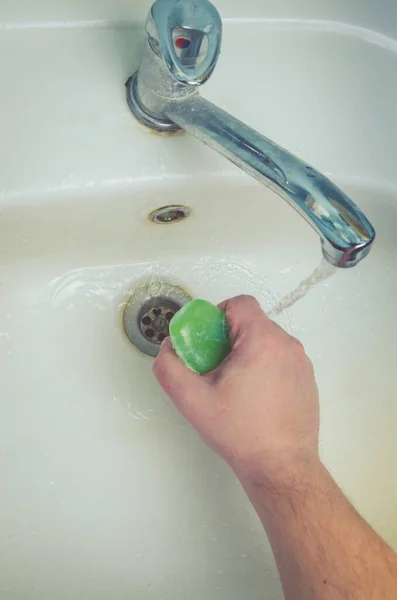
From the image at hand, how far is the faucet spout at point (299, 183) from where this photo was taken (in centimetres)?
35

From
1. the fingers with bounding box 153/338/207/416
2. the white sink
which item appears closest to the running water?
the white sink

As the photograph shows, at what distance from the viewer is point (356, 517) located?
0.41 metres

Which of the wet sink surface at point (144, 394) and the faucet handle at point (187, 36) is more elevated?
the faucet handle at point (187, 36)

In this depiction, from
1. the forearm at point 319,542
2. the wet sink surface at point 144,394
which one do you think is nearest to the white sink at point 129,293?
the wet sink surface at point 144,394

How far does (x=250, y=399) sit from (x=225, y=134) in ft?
0.55

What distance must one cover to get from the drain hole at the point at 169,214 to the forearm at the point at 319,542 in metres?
0.20

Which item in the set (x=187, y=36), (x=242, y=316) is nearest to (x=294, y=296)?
(x=242, y=316)

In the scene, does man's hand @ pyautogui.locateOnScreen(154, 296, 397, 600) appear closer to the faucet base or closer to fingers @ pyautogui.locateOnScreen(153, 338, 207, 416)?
fingers @ pyautogui.locateOnScreen(153, 338, 207, 416)

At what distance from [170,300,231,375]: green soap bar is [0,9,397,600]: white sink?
0.09m

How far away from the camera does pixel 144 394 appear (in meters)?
0.53

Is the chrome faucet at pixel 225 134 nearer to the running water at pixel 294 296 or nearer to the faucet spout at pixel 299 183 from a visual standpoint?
the faucet spout at pixel 299 183

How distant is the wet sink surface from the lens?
0.47 m

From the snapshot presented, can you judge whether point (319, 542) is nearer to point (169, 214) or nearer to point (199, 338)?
point (199, 338)

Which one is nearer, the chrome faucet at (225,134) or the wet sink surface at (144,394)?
the chrome faucet at (225,134)
